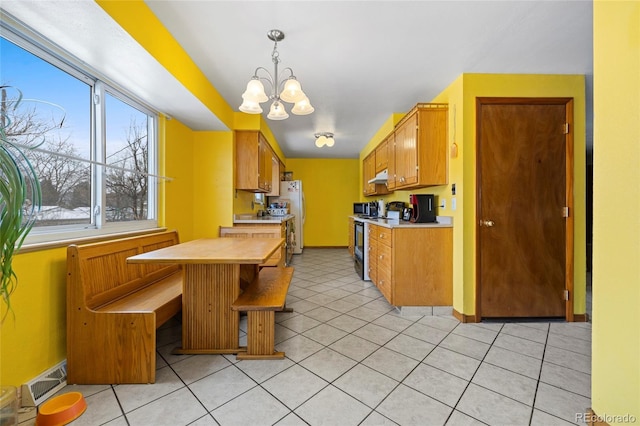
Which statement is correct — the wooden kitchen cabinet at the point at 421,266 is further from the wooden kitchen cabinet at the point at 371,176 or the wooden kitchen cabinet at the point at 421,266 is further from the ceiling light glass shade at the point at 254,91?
the wooden kitchen cabinet at the point at 371,176

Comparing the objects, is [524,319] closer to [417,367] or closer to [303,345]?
[417,367]

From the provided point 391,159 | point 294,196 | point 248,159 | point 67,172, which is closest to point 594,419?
point 391,159

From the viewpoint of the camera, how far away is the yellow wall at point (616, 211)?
110 centimetres

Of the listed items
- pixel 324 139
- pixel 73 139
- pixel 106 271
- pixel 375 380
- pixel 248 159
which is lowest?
pixel 375 380

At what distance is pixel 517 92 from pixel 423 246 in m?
1.72

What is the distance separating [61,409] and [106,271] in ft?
2.63

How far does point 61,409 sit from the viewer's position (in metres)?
1.32

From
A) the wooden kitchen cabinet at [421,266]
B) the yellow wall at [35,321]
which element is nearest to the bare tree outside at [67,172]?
the yellow wall at [35,321]

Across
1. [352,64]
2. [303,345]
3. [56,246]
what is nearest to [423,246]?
[303,345]

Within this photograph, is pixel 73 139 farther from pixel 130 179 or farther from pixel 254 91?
pixel 254 91

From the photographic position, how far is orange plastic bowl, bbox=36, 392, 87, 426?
1274mm

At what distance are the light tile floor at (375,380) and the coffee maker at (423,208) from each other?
1052 mm

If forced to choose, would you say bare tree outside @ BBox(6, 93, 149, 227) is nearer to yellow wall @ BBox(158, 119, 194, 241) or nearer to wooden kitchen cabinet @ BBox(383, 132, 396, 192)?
yellow wall @ BBox(158, 119, 194, 241)

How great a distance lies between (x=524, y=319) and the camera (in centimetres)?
255
